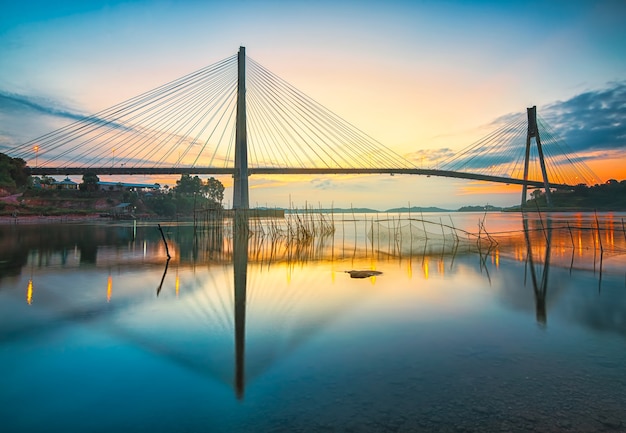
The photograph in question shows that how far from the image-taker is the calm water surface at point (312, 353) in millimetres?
3135

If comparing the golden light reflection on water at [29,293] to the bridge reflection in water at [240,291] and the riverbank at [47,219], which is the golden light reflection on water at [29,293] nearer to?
the bridge reflection in water at [240,291]

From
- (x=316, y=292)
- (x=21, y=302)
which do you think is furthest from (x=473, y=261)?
(x=21, y=302)

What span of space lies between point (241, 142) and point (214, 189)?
6761 cm

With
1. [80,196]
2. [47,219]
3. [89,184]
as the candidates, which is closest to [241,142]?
[47,219]

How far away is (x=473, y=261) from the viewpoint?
13.0 metres

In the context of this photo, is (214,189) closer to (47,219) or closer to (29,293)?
(47,219)

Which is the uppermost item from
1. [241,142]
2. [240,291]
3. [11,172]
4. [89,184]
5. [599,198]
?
[241,142]

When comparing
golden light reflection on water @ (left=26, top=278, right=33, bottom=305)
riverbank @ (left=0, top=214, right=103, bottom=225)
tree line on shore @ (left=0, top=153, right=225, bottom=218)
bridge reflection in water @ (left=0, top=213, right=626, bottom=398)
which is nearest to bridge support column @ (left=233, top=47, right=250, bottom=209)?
tree line on shore @ (left=0, top=153, right=225, bottom=218)

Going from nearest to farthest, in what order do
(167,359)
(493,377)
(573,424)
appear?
(573,424) → (493,377) → (167,359)

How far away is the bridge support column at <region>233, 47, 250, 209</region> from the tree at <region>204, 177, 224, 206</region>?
6392 centimetres

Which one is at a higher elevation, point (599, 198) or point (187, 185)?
point (187, 185)

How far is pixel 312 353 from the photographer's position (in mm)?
4633

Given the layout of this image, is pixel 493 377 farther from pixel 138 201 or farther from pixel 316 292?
pixel 138 201

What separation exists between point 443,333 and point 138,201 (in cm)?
6527
